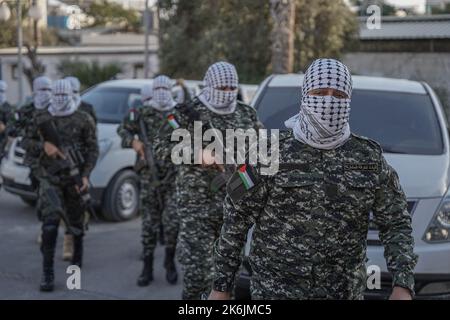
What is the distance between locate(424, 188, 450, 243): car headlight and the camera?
4.50 meters

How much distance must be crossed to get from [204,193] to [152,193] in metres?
1.72

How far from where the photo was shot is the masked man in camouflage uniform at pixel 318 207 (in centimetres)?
275

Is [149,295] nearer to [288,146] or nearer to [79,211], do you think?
[79,211]

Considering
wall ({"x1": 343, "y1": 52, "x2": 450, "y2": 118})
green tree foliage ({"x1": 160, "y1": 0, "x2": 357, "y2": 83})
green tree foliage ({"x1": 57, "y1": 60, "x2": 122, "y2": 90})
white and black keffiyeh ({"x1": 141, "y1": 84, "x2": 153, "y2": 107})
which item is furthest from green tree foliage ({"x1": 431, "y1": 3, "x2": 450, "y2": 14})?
white and black keffiyeh ({"x1": 141, "y1": 84, "x2": 153, "y2": 107})

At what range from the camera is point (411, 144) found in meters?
5.35

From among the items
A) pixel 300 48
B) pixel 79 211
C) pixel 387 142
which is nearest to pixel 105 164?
pixel 79 211

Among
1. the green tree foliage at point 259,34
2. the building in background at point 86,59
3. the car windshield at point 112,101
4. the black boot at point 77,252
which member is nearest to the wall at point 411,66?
the green tree foliage at point 259,34

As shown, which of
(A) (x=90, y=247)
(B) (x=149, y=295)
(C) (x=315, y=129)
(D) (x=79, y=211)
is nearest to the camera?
(C) (x=315, y=129)

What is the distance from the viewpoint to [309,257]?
276 centimetres

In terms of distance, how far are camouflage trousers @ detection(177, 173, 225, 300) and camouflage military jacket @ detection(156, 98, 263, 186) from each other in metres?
0.05

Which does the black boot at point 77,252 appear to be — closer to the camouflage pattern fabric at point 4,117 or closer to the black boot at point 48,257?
the black boot at point 48,257

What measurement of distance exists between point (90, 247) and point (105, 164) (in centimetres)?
125

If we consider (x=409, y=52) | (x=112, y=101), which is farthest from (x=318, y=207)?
(x=409, y=52)

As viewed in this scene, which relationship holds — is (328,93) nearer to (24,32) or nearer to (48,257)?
(48,257)
